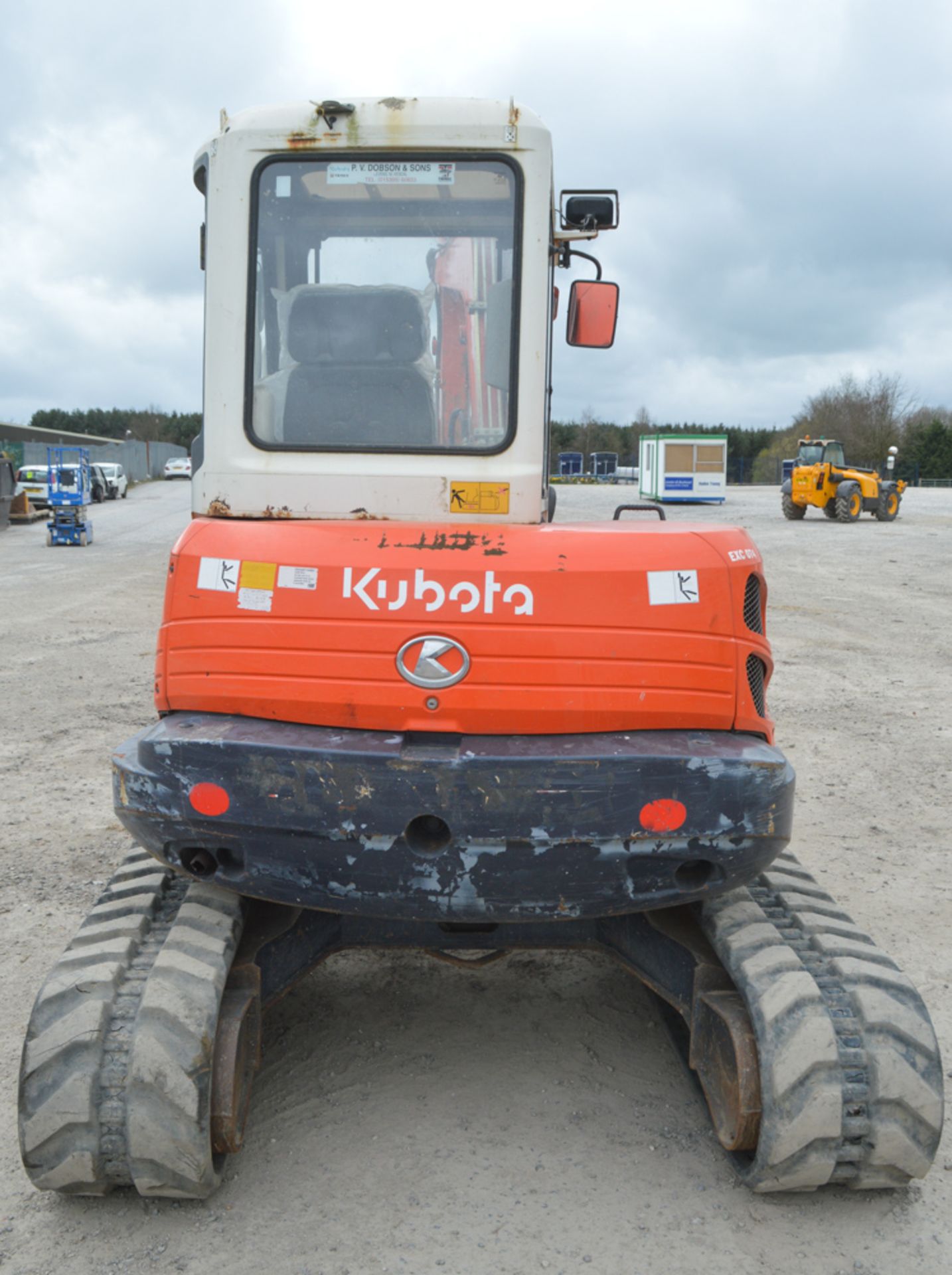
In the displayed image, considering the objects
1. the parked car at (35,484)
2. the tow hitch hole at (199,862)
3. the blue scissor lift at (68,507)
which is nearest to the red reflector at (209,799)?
the tow hitch hole at (199,862)

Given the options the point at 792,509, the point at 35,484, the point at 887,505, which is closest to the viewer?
the point at 887,505

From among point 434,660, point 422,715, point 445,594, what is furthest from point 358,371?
point 422,715

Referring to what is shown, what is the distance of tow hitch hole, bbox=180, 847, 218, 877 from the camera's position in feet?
11.0

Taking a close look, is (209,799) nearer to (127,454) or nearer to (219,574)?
(219,574)

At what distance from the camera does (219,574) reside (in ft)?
11.1

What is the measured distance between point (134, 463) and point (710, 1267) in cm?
6296

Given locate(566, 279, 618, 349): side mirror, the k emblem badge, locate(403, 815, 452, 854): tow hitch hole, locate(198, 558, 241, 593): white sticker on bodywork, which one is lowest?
locate(403, 815, 452, 854): tow hitch hole

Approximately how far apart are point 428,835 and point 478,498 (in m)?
1.08

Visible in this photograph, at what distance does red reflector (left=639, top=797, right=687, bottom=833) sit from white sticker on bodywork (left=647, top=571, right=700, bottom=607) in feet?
1.84

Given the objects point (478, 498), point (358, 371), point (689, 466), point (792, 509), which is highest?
point (689, 466)

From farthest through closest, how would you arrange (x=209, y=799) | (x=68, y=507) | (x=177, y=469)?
(x=177, y=469)
(x=68, y=507)
(x=209, y=799)

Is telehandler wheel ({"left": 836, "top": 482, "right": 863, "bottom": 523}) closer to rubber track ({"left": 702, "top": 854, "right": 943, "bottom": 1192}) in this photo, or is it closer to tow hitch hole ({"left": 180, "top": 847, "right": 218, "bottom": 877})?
rubber track ({"left": 702, "top": 854, "right": 943, "bottom": 1192})

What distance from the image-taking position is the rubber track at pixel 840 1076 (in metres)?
3.08

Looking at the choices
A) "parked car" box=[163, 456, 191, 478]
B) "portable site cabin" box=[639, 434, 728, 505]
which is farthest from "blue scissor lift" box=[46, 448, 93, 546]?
"parked car" box=[163, 456, 191, 478]
